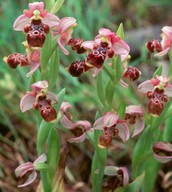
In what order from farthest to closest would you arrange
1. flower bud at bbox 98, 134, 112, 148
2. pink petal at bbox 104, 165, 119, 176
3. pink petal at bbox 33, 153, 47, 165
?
1. pink petal at bbox 104, 165, 119, 176
2. pink petal at bbox 33, 153, 47, 165
3. flower bud at bbox 98, 134, 112, 148

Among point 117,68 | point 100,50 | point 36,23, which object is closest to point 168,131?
point 117,68

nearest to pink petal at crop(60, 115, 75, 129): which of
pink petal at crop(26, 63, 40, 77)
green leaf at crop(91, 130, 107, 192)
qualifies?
green leaf at crop(91, 130, 107, 192)

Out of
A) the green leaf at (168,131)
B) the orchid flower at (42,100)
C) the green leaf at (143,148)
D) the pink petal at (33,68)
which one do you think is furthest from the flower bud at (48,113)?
the green leaf at (168,131)

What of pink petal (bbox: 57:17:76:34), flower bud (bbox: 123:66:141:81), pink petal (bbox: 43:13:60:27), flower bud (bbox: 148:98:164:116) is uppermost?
pink petal (bbox: 43:13:60:27)

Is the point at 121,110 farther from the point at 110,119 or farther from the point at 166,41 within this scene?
the point at 166,41

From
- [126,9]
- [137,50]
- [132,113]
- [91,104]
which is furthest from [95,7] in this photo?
[132,113]

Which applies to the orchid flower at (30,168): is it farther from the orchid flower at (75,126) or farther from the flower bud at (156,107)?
the flower bud at (156,107)

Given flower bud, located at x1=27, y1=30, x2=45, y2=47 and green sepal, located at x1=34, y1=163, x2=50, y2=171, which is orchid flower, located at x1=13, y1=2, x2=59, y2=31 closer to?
flower bud, located at x1=27, y1=30, x2=45, y2=47

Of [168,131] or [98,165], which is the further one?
[168,131]
